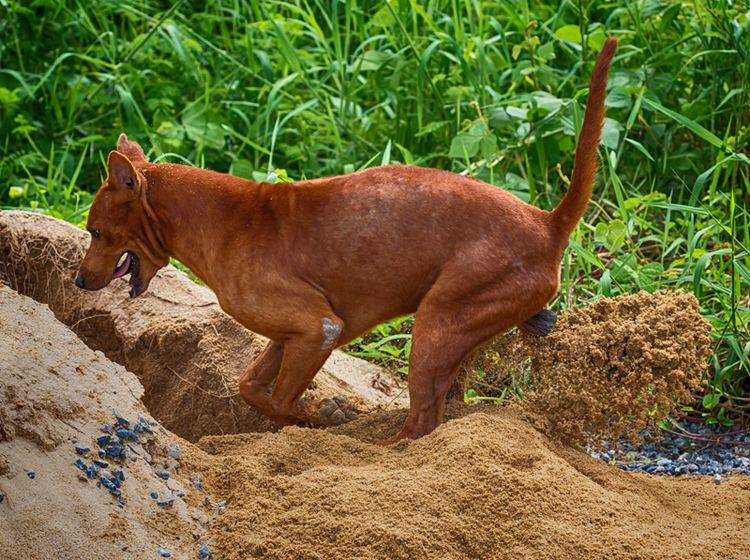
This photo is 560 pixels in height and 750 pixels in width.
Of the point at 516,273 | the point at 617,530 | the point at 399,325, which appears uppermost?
the point at 516,273

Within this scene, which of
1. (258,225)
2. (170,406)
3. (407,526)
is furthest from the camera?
(170,406)

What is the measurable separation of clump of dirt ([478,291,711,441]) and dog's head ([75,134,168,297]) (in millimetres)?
1695

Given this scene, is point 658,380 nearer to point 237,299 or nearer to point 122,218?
point 237,299

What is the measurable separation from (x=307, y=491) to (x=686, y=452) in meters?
2.39

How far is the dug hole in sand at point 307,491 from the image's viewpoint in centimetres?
398

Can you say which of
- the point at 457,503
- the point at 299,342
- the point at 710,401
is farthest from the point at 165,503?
the point at 710,401

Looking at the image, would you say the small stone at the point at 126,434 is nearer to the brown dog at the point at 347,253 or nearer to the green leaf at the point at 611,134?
the brown dog at the point at 347,253

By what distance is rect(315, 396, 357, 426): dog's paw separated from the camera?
5.43 meters

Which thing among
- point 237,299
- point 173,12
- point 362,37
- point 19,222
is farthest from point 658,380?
point 173,12

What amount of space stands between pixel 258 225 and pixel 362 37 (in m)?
3.24

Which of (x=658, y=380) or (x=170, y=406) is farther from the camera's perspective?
(x=170, y=406)

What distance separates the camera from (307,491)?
426 cm

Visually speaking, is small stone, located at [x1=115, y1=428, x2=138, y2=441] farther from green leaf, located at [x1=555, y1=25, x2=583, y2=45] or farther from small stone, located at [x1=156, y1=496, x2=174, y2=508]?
green leaf, located at [x1=555, y1=25, x2=583, y2=45]

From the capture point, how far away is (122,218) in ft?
17.2
